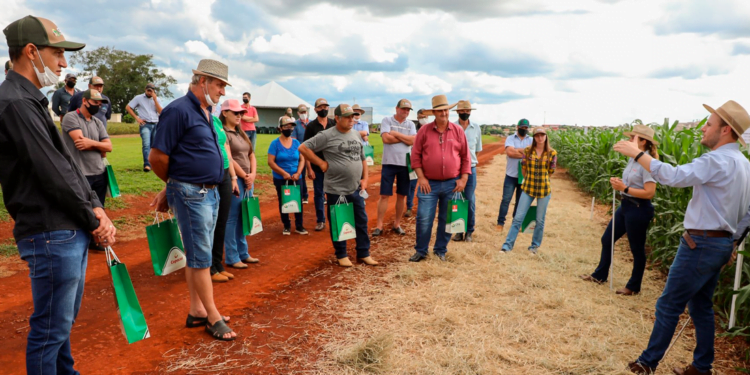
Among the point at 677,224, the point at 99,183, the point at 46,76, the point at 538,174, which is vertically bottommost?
the point at 677,224

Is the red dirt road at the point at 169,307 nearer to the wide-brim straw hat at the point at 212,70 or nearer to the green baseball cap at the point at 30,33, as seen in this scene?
the wide-brim straw hat at the point at 212,70

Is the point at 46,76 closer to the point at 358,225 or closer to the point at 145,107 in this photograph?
the point at 358,225

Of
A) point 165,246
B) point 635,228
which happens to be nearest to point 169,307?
point 165,246

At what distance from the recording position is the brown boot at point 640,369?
3.69 m

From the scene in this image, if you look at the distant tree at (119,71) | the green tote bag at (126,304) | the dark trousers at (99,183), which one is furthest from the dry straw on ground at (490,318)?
the distant tree at (119,71)

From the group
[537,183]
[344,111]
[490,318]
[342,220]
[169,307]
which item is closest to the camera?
[490,318]

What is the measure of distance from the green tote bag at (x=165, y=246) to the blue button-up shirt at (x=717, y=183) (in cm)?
397

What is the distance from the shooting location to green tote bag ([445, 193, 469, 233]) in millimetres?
6539

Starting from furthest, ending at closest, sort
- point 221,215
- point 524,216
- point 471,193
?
1. point 471,193
2. point 524,216
3. point 221,215

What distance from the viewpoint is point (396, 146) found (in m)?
7.79

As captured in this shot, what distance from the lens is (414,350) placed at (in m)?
3.95

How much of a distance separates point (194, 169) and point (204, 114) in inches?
18.6

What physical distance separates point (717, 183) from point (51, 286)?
4251mm

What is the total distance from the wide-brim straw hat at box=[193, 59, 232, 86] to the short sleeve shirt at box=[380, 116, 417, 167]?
4.15m
